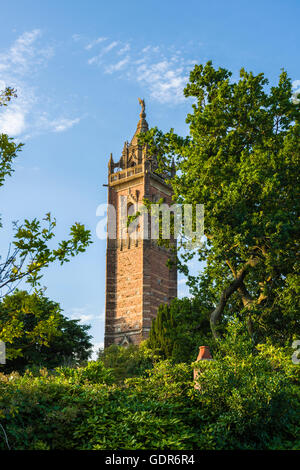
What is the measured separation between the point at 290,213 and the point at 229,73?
7255 millimetres

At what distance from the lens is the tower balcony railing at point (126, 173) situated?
60.2m

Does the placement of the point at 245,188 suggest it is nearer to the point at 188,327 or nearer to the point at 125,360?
the point at 188,327

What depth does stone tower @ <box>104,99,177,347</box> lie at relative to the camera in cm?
5419

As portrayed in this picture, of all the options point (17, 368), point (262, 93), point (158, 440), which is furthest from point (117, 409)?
point (17, 368)

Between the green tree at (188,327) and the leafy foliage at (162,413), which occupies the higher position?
the green tree at (188,327)

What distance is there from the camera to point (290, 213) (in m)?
20.0

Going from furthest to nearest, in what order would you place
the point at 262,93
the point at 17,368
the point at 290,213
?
the point at 17,368, the point at 262,93, the point at 290,213

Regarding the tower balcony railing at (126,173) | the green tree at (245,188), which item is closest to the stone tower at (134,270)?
the tower balcony railing at (126,173)

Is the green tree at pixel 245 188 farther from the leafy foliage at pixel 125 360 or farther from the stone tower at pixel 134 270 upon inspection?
the stone tower at pixel 134 270

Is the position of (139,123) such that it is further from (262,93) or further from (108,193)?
(262,93)

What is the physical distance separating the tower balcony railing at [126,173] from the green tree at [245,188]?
36.1m

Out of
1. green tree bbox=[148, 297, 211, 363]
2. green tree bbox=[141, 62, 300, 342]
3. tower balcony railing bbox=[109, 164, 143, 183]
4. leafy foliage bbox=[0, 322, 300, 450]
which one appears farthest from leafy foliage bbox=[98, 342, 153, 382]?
tower balcony railing bbox=[109, 164, 143, 183]

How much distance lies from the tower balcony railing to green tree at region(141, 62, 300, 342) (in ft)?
118

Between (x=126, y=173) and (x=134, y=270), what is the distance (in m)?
11.9
